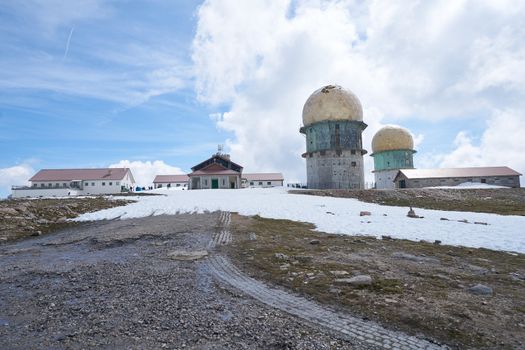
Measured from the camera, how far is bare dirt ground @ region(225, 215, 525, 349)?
14.4ft

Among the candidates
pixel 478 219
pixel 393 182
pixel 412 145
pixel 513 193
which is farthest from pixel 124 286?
pixel 412 145

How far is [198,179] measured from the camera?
50.6 meters

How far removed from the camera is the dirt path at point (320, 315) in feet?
13.0

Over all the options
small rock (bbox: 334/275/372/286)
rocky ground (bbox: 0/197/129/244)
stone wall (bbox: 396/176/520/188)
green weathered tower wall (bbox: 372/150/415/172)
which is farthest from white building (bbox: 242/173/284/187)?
small rock (bbox: 334/275/372/286)

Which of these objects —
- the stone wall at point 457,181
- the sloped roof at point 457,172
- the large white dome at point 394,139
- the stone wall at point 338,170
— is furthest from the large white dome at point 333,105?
the large white dome at point 394,139

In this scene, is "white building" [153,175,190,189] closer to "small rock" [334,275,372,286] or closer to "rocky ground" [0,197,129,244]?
"rocky ground" [0,197,129,244]

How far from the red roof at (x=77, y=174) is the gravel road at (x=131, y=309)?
66232 mm

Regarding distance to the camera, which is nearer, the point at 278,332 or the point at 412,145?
the point at 278,332

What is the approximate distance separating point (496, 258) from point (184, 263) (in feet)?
28.3

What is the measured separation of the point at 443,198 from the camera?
28.8m

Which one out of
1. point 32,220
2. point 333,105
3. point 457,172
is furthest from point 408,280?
point 457,172

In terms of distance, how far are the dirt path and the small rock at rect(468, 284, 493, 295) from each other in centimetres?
253

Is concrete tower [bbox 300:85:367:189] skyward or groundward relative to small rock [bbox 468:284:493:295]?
skyward

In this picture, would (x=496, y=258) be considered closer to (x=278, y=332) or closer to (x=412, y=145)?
(x=278, y=332)
